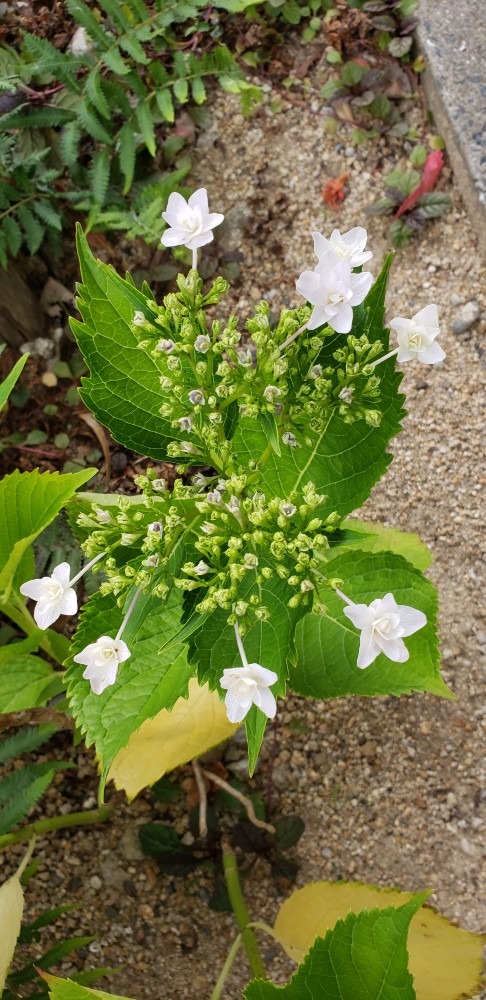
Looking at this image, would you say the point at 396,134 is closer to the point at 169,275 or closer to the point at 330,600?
the point at 169,275

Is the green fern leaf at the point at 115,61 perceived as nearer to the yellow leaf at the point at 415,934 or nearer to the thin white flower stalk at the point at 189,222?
the thin white flower stalk at the point at 189,222

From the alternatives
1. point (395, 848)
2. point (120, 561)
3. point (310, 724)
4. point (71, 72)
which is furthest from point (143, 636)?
point (71, 72)

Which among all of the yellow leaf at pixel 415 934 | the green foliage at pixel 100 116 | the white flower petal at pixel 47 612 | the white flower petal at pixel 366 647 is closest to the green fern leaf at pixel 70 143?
the green foliage at pixel 100 116

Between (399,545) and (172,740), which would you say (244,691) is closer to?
(172,740)

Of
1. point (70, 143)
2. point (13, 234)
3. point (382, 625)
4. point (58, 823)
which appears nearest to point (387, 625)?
point (382, 625)

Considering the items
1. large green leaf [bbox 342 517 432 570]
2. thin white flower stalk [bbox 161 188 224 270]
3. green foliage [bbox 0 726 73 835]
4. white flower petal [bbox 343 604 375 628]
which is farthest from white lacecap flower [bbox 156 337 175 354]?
green foliage [bbox 0 726 73 835]

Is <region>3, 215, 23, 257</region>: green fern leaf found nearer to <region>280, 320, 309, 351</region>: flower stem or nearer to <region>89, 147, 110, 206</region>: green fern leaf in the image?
<region>89, 147, 110, 206</region>: green fern leaf
